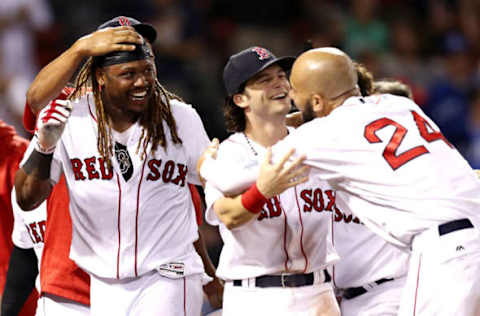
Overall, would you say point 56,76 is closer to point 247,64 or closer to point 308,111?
point 247,64

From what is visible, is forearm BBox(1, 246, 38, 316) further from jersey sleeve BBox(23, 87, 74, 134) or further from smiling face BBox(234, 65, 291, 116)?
smiling face BBox(234, 65, 291, 116)

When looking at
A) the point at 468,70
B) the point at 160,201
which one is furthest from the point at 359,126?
the point at 468,70

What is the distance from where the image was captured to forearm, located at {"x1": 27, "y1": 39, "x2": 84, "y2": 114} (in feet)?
12.2

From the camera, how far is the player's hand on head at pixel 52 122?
3.49 metres

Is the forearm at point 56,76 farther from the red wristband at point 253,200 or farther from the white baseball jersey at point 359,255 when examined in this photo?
the white baseball jersey at point 359,255

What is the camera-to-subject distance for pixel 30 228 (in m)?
4.52

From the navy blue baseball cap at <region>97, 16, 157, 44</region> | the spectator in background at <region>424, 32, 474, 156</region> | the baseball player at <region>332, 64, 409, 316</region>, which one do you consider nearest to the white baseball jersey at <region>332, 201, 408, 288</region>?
the baseball player at <region>332, 64, 409, 316</region>

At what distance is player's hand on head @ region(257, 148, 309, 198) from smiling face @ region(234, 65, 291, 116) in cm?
61

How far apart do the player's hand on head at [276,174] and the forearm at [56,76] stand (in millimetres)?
1004

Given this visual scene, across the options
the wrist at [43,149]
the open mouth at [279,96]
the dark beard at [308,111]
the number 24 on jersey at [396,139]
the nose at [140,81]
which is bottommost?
the wrist at [43,149]

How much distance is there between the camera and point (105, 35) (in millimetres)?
3750

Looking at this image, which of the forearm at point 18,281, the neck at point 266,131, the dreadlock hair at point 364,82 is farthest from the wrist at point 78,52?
the dreadlock hair at point 364,82

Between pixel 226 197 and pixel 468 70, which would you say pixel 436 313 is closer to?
pixel 226 197

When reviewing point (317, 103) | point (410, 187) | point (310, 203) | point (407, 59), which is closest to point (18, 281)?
point (310, 203)
